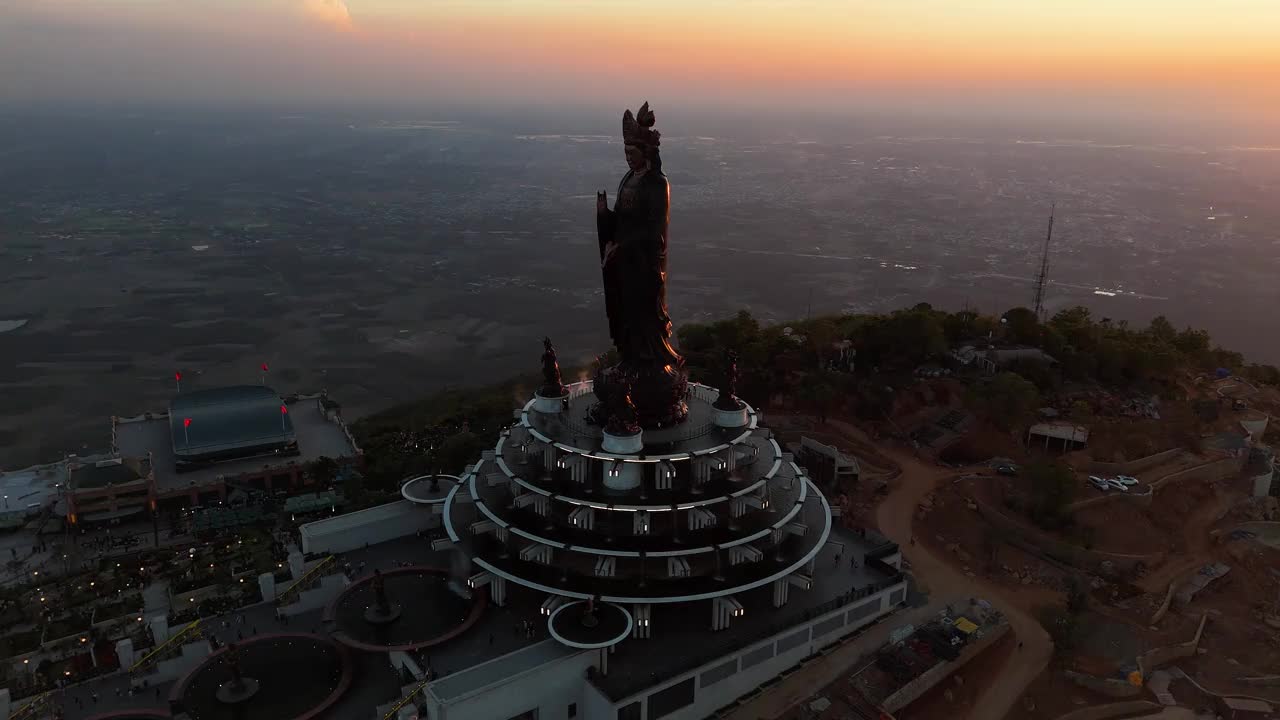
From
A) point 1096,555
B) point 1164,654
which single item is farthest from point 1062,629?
point 1096,555

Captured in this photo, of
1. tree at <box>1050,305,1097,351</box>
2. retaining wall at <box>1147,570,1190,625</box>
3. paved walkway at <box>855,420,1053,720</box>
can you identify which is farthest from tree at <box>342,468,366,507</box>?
tree at <box>1050,305,1097,351</box>

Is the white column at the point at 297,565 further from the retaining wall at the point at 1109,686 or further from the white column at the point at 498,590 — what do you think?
the retaining wall at the point at 1109,686

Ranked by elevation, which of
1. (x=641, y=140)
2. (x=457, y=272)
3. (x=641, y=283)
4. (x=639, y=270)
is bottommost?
(x=457, y=272)

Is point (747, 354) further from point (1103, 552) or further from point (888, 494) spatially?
point (1103, 552)

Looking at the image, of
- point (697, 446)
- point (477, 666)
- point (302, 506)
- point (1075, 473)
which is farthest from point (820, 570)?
point (302, 506)

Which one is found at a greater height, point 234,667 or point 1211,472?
point 234,667

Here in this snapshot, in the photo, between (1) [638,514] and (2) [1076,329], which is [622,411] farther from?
(2) [1076,329]

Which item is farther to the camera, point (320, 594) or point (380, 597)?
point (320, 594)

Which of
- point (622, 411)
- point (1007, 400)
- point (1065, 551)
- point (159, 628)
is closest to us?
point (159, 628)
